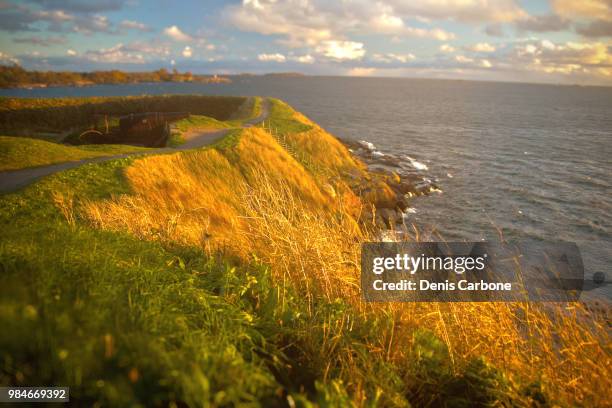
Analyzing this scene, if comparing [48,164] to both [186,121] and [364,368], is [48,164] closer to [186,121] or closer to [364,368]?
[186,121]

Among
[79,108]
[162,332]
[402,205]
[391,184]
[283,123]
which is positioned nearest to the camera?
[162,332]

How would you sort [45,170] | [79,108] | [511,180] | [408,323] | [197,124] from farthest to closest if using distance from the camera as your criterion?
[79,108] < [511,180] < [197,124] < [45,170] < [408,323]

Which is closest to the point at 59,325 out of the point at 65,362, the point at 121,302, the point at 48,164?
the point at 65,362

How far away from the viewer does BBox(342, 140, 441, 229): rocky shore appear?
95.3ft

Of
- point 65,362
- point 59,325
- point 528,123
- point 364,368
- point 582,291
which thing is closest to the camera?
point 65,362

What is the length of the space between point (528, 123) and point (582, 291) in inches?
3680

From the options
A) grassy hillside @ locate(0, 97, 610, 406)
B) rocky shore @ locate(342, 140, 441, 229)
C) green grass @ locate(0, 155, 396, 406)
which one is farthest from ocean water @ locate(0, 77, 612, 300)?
green grass @ locate(0, 155, 396, 406)

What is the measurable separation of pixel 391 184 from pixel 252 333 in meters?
31.9

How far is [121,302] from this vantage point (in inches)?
137

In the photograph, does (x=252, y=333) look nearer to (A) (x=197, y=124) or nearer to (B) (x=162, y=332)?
(B) (x=162, y=332)

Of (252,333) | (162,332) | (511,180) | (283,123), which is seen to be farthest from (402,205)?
(162,332)

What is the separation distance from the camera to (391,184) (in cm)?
3453

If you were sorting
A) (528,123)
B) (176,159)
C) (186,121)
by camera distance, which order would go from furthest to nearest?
(528,123), (186,121), (176,159)

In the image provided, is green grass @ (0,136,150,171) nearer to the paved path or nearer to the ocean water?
the paved path
